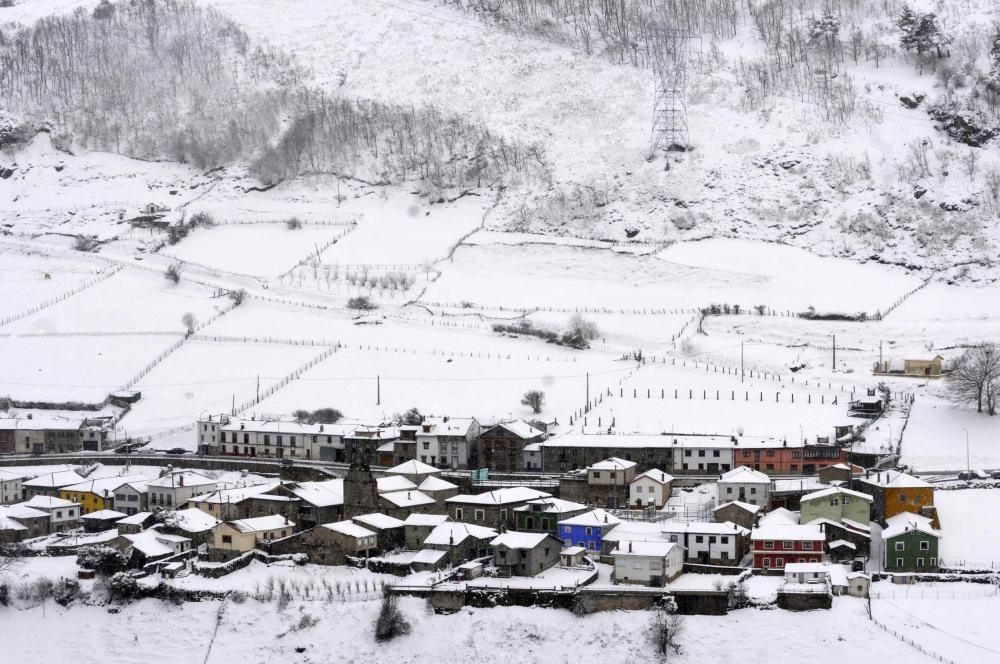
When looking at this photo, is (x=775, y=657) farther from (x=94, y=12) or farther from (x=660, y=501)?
(x=94, y=12)

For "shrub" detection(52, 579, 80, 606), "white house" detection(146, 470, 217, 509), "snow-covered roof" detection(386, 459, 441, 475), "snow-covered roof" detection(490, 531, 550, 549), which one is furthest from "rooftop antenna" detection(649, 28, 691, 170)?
"shrub" detection(52, 579, 80, 606)

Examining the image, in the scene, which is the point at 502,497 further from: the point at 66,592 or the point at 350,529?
the point at 66,592

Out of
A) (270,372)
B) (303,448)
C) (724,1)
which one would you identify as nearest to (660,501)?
(303,448)

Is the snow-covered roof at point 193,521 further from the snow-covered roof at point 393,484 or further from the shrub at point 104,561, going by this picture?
the snow-covered roof at point 393,484

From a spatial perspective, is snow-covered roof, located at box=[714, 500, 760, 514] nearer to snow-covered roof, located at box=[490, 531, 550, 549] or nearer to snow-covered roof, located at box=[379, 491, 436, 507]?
snow-covered roof, located at box=[490, 531, 550, 549]

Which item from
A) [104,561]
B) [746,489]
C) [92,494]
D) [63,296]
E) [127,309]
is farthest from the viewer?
[63,296]

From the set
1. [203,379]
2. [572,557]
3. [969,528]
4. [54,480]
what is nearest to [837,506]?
[969,528]

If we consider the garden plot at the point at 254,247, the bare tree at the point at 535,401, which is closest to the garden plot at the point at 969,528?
the bare tree at the point at 535,401
